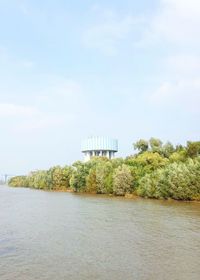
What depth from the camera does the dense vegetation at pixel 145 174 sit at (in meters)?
59.8

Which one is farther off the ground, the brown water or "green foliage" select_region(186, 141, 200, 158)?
"green foliage" select_region(186, 141, 200, 158)

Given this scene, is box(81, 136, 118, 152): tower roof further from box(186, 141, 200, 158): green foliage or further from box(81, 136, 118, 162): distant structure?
box(186, 141, 200, 158): green foliage

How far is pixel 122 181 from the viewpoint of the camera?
75.9m

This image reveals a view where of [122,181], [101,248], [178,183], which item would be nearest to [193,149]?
[122,181]

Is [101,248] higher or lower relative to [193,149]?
lower

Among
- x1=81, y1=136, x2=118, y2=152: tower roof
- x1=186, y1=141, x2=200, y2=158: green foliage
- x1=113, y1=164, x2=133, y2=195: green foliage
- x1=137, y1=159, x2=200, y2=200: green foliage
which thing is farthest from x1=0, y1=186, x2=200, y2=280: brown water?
x1=81, y1=136, x2=118, y2=152: tower roof

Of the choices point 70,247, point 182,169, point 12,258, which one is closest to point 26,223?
point 70,247

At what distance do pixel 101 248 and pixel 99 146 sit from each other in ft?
365

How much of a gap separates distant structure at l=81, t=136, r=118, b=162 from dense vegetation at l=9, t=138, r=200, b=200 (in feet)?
72.0

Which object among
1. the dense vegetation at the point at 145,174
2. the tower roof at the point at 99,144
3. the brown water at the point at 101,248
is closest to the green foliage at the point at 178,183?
the dense vegetation at the point at 145,174

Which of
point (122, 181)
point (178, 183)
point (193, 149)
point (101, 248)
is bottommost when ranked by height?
point (101, 248)

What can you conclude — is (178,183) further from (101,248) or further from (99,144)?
(99,144)

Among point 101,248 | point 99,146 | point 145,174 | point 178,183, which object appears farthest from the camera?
point 99,146

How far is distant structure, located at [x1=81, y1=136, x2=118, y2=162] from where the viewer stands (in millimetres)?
135750
